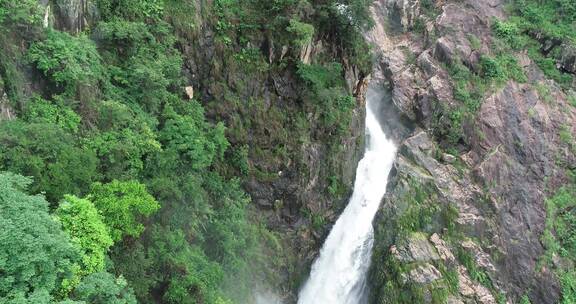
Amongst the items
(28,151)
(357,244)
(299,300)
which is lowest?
(299,300)

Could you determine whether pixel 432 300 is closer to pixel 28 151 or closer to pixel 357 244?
pixel 357 244

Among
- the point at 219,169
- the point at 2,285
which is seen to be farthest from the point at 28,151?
the point at 219,169

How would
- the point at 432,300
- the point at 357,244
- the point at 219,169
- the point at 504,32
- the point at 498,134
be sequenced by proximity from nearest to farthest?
the point at 219,169 < the point at 432,300 < the point at 357,244 < the point at 498,134 < the point at 504,32

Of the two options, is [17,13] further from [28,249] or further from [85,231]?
[28,249]

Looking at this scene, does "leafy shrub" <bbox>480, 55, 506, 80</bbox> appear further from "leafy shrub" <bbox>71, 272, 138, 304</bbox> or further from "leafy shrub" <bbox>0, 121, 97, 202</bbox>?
"leafy shrub" <bbox>71, 272, 138, 304</bbox>

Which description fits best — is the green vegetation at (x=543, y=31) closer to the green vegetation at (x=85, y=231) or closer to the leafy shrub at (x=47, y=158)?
the leafy shrub at (x=47, y=158)

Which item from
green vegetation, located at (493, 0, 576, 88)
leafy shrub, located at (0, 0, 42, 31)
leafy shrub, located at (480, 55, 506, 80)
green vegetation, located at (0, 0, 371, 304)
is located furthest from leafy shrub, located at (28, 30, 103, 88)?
green vegetation, located at (493, 0, 576, 88)
